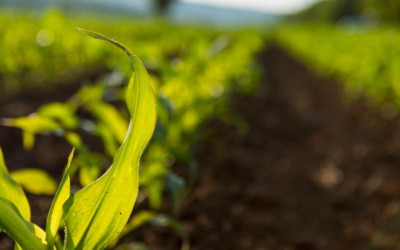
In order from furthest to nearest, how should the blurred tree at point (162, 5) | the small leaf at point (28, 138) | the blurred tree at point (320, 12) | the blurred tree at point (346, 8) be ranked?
the blurred tree at point (320, 12) → the blurred tree at point (346, 8) → the blurred tree at point (162, 5) → the small leaf at point (28, 138)

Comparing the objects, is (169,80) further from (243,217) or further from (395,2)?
(395,2)

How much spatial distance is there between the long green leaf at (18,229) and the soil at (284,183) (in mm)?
742

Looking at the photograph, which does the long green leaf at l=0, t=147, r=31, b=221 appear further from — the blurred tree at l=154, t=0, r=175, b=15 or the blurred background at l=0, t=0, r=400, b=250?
the blurred tree at l=154, t=0, r=175, b=15

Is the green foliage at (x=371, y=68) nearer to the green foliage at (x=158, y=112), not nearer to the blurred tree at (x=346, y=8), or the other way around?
the green foliage at (x=158, y=112)

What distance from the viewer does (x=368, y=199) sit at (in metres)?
2.03

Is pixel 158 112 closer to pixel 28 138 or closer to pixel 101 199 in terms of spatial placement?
pixel 101 199

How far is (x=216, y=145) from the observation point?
257 centimetres

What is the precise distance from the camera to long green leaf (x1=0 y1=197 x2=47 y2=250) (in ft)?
1.95

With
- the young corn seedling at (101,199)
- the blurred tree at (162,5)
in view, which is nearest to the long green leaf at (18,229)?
the young corn seedling at (101,199)

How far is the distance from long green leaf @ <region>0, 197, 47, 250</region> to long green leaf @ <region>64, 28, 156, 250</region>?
6cm

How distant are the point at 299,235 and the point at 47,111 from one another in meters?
1.31

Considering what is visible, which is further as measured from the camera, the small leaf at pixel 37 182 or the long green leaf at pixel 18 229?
the small leaf at pixel 37 182

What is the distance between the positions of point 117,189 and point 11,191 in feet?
0.84

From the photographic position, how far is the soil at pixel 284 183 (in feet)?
5.03
